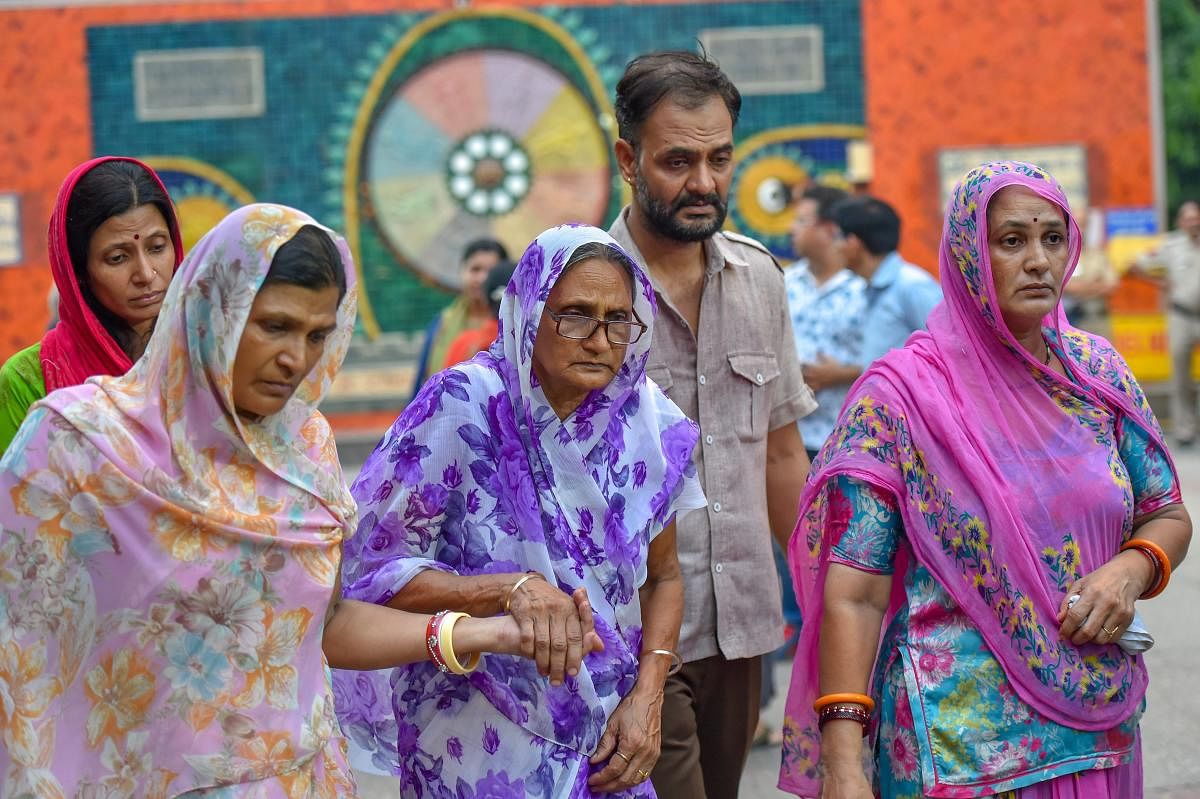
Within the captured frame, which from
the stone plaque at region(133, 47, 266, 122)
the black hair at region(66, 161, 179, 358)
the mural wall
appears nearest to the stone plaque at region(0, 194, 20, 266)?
the mural wall

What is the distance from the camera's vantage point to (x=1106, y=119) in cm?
1370

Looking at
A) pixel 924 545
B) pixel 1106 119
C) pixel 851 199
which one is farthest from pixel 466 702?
pixel 1106 119

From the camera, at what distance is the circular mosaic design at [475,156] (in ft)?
43.3

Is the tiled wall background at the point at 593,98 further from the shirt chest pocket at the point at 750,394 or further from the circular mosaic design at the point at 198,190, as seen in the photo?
the shirt chest pocket at the point at 750,394

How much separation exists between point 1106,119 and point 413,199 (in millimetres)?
6308

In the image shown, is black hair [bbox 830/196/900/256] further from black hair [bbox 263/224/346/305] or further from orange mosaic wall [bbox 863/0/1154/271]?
orange mosaic wall [bbox 863/0/1154/271]

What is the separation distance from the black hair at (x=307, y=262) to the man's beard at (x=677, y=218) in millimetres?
1299

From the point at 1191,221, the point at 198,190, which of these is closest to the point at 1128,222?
the point at 1191,221

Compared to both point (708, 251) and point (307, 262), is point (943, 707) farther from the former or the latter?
point (307, 262)

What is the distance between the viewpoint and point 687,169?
11.3 feet

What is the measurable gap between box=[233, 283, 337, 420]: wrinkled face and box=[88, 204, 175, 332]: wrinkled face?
88cm

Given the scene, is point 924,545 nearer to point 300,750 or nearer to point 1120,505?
point 1120,505

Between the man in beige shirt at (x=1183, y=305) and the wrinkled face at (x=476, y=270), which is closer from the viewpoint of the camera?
the wrinkled face at (x=476, y=270)

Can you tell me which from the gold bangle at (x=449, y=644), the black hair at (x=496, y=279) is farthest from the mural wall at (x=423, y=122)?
the gold bangle at (x=449, y=644)
